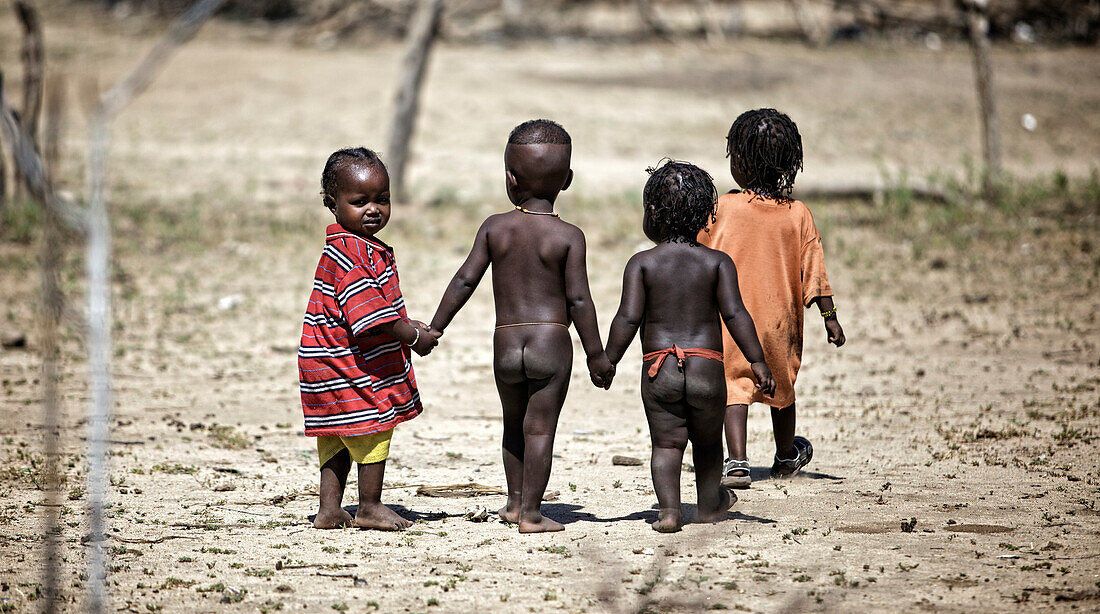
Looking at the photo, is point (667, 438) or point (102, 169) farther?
point (667, 438)

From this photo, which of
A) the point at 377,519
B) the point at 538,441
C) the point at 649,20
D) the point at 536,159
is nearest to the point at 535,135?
the point at 536,159

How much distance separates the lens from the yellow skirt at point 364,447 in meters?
3.55

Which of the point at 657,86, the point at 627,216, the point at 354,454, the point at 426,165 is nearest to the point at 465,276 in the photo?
the point at 354,454

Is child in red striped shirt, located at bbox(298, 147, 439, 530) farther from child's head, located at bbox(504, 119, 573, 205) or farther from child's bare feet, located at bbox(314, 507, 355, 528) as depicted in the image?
child's head, located at bbox(504, 119, 573, 205)

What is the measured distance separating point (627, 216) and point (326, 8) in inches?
550

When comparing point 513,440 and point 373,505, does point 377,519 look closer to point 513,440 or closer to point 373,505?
point 373,505

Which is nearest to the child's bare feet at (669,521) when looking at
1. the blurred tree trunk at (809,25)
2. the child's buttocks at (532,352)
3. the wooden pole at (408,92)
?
the child's buttocks at (532,352)

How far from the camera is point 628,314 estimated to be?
11.5 ft

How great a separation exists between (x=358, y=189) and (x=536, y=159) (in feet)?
1.97

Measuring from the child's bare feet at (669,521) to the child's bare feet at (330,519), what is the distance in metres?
1.08

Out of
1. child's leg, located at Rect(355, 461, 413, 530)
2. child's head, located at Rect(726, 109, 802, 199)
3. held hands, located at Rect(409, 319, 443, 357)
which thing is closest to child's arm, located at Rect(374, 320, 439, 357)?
held hands, located at Rect(409, 319, 443, 357)

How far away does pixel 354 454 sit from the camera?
357 cm

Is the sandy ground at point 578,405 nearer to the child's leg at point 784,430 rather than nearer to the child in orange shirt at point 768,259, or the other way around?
the child's leg at point 784,430

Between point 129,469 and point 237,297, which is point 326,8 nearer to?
point 237,297
